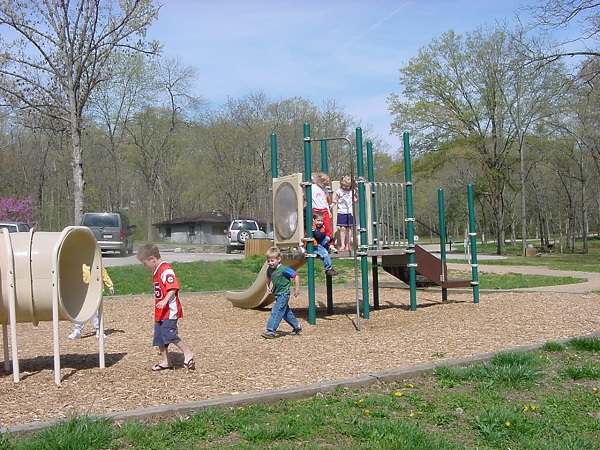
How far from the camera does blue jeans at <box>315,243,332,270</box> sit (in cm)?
994

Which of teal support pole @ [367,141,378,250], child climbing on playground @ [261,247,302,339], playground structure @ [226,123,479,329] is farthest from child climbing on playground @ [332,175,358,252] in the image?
child climbing on playground @ [261,247,302,339]

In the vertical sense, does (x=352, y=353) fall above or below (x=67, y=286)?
below

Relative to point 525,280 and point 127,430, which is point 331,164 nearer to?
point 525,280

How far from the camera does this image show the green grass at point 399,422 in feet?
13.6

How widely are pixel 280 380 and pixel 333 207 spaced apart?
5.78 metres

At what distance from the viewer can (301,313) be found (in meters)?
11.7

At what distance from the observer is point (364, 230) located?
10.2 meters

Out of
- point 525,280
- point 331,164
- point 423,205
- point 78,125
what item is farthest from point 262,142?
point 525,280

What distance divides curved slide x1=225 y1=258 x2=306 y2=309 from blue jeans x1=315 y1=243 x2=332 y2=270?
0.85 m

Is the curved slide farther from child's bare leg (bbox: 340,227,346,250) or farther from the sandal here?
the sandal

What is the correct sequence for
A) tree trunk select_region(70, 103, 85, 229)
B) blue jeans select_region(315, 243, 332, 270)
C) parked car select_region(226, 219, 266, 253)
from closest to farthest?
blue jeans select_region(315, 243, 332, 270)
tree trunk select_region(70, 103, 85, 229)
parked car select_region(226, 219, 266, 253)

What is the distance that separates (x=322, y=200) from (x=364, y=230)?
32.2 inches

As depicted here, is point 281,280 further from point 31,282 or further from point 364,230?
point 31,282

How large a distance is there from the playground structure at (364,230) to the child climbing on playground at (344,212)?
0.16 m
